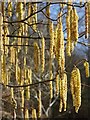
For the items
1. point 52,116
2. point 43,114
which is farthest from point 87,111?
point 43,114

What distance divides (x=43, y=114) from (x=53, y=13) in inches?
97.2

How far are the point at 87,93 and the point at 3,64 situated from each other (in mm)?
2104

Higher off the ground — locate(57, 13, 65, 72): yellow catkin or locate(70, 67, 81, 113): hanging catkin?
locate(57, 13, 65, 72): yellow catkin

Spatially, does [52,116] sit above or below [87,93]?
below

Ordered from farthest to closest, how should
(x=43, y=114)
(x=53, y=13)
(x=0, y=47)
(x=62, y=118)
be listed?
(x=43, y=114) → (x=62, y=118) → (x=53, y=13) → (x=0, y=47)

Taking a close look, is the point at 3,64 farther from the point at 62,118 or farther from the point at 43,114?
the point at 43,114

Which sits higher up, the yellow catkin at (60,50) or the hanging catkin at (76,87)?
the yellow catkin at (60,50)

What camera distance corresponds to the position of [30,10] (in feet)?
3.11

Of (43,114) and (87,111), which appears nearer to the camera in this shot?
(87,111)

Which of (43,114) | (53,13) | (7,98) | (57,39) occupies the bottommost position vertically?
(43,114)

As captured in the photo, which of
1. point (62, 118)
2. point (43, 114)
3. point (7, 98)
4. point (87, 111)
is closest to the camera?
point (7, 98)

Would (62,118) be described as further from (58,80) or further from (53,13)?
(58,80)

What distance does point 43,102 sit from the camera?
3.38m

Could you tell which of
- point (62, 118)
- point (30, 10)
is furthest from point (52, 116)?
point (30, 10)
